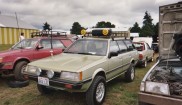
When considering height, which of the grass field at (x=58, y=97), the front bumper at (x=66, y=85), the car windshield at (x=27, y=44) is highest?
the car windshield at (x=27, y=44)

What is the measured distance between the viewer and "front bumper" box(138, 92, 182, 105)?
3043 millimetres

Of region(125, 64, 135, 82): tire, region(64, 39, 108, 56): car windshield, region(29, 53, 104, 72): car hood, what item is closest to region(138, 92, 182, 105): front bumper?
region(29, 53, 104, 72): car hood

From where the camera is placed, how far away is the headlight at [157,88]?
3183mm

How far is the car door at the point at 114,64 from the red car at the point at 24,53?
9.88 ft

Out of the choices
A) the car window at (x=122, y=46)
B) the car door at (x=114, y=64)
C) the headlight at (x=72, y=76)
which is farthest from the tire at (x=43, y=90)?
the car window at (x=122, y=46)

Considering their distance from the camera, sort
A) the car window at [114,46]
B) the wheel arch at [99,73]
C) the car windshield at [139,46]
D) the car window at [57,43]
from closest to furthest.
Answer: the wheel arch at [99,73]
the car window at [114,46]
the car window at [57,43]
the car windshield at [139,46]

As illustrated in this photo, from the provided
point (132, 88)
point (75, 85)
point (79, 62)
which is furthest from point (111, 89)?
point (75, 85)

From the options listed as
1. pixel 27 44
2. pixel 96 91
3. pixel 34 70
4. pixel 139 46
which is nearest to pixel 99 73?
pixel 96 91

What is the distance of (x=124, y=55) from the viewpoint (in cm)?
630

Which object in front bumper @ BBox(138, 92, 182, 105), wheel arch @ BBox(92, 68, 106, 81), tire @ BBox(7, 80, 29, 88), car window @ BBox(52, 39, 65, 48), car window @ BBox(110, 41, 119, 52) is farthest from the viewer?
car window @ BBox(52, 39, 65, 48)

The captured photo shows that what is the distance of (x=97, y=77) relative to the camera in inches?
176

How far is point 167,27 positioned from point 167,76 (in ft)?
7.77

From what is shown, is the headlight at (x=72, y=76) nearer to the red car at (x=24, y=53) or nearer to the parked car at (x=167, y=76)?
the parked car at (x=167, y=76)

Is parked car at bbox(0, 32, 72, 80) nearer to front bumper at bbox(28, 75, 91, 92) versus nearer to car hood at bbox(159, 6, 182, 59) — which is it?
front bumper at bbox(28, 75, 91, 92)
